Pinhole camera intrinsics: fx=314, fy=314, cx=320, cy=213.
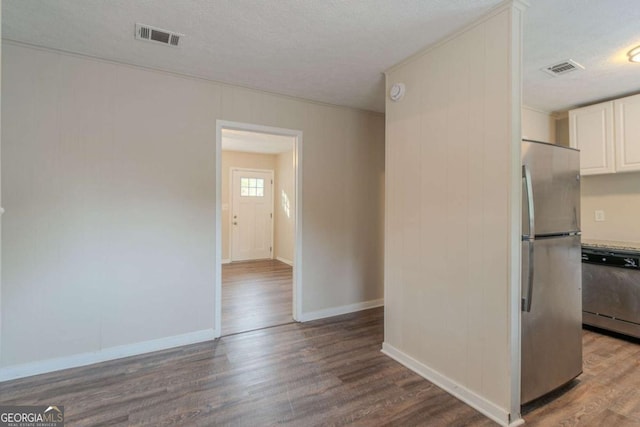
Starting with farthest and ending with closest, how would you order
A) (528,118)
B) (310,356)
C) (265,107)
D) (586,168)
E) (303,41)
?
(528,118), (586,168), (265,107), (310,356), (303,41)

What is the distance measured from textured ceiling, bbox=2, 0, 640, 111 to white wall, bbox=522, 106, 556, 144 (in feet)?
2.58

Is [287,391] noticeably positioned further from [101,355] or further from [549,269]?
[549,269]

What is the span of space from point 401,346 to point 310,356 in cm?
80

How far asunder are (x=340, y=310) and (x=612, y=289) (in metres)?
2.83

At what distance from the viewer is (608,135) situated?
3443 millimetres

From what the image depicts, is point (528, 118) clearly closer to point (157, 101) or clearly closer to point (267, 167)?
point (157, 101)

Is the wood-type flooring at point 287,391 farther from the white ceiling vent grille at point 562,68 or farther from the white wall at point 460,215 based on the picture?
the white ceiling vent grille at point 562,68

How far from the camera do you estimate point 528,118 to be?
12.7 ft

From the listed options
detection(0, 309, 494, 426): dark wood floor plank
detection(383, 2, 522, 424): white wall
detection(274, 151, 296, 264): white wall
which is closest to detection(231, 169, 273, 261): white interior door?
detection(274, 151, 296, 264): white wall

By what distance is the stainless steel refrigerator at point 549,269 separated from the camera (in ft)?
6.55

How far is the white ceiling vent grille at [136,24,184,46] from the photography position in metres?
2.23

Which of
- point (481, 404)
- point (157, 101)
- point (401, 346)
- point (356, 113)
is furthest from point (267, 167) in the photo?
point (481, 404)

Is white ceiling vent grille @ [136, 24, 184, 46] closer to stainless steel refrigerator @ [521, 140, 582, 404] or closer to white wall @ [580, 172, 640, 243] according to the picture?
stainless steel refrigerator @ [521, 140, 582, 404]

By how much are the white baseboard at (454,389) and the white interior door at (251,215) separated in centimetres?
495
